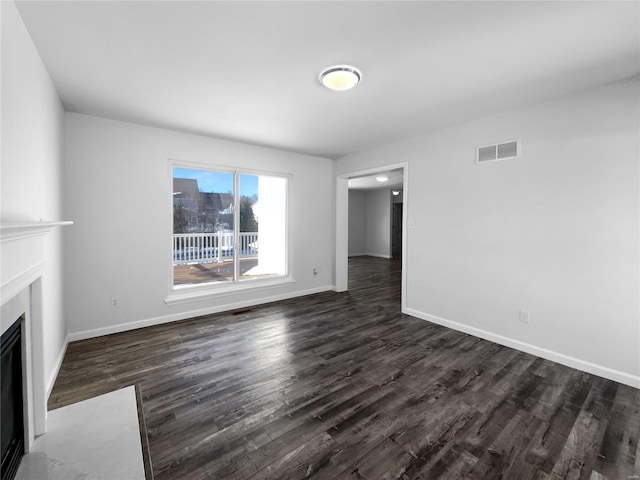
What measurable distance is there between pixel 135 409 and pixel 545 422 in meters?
2.84

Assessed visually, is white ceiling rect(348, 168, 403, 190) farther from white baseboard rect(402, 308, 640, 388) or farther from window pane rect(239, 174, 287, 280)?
white baseboard rect(402, 308, 640, 388)

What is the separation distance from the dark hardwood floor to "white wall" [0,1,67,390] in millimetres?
600

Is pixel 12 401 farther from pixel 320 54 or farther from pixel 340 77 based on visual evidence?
pixel 340 77

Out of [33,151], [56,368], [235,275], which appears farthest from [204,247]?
[33,151]

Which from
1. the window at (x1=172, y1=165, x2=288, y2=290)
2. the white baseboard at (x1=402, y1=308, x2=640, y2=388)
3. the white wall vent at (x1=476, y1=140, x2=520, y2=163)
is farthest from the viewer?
the window at (x1=172, y1=165, x2=288, y2=290)

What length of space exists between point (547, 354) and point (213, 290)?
13.6 feet

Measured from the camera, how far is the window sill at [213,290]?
12.6 ft

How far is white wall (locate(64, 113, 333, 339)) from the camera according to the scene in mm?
3146

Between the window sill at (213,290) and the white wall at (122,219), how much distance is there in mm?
69

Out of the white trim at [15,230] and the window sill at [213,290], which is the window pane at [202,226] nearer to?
the window sill at [213,290]

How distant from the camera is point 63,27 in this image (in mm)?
1777

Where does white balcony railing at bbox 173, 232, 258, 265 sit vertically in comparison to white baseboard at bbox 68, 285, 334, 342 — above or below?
above

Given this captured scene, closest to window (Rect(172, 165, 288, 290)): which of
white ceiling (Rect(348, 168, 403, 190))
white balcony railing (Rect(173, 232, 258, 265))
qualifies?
white balcony railing (Rect(173, 232, 258, 265))

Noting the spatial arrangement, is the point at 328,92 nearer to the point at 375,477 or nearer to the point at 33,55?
the point at 33,55
